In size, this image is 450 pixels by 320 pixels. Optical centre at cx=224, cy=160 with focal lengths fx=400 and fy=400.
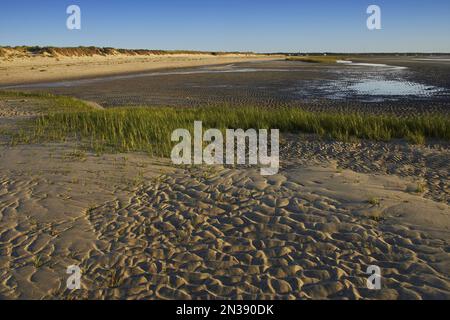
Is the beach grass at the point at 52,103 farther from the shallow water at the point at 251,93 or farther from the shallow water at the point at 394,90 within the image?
the shallow water at the point at 394,90

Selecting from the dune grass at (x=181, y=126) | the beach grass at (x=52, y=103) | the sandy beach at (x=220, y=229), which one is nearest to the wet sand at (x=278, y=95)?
the beach grass at (x=52, y=103)

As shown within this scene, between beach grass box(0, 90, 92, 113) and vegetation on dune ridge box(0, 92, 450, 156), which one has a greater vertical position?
beach grass box(0, 90, 92, 113)

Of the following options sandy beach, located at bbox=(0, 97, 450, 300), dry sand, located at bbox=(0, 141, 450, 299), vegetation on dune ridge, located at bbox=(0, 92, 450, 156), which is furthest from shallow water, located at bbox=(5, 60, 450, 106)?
dry sand, located at bbox=(0, 141, 450, 299)

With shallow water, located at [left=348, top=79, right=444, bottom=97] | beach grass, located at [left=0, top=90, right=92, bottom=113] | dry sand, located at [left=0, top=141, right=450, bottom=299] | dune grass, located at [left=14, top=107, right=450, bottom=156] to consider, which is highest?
shallow water, located at [left=348, top=79, right=444, bottom=97]

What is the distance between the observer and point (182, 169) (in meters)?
8.73

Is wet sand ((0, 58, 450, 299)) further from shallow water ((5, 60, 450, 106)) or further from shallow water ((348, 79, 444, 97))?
shallow water ((348, 79, 444, 97))

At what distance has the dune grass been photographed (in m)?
11.0

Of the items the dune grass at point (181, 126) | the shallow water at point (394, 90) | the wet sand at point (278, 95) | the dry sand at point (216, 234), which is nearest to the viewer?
the dry sand at point (216, 234)

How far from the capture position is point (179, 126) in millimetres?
12328

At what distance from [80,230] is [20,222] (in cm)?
105

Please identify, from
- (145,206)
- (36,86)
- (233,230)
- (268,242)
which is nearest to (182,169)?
(145,206)

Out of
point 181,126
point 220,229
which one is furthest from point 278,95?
point 220,229

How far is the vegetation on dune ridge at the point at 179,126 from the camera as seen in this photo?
11.0 meters
